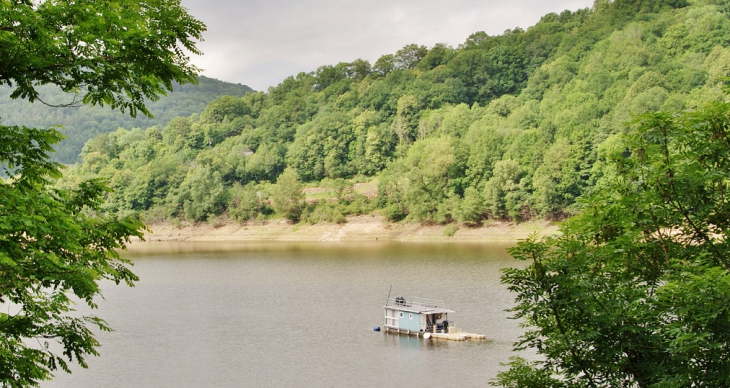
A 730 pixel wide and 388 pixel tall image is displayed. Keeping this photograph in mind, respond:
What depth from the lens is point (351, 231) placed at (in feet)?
344

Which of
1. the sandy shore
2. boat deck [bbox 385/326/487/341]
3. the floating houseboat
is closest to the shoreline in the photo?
the sandy shore

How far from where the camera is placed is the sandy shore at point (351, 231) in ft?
301

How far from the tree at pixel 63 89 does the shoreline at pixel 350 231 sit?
78.1m

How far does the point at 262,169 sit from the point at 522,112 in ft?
173

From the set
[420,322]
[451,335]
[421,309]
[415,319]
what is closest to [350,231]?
[421,309]

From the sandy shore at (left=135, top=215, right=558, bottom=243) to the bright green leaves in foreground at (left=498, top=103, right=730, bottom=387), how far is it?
72.0 meters

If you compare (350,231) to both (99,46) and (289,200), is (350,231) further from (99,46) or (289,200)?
(99,46)

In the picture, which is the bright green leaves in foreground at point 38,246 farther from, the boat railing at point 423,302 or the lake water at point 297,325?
the boat railing at point 423,302

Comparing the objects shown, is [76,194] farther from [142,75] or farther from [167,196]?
[167,196]

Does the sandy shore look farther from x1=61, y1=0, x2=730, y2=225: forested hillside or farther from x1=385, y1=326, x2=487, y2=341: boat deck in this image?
x1=385, y1=326, x2=487, y2=341: boat deck

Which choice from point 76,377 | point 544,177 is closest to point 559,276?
point 76,377

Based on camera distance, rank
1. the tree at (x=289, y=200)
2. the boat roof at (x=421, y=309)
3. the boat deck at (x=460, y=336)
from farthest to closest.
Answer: the tree at (x=289, y=200)
the boat roof at (x=421, y=309)
the boat deck at (x=460, y=336)

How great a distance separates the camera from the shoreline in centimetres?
9175

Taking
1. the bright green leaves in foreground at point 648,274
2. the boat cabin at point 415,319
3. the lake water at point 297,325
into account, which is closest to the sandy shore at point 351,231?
the lake water at point 297,325
